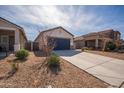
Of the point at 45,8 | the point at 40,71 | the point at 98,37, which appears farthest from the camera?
the point at 98,37

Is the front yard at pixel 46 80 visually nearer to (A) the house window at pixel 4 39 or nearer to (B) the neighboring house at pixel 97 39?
(A) the house window at pixel 4 39

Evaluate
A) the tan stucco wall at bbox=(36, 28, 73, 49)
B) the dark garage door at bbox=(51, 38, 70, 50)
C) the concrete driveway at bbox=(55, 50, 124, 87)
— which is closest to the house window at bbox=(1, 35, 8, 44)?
the tan stucco wall at bbox=(36, 28, 73, 49)

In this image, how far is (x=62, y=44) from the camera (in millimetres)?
19547

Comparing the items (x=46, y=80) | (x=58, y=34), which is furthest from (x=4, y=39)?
(x=46, y=80)

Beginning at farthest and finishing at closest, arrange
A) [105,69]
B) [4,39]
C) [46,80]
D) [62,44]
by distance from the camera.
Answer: [62,44] → [4,39] → [105,69] → [46,80]

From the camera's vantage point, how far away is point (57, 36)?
1906 cm

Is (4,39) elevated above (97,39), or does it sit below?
below

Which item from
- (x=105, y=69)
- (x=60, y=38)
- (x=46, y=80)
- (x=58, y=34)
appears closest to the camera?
(x=46, y=80)

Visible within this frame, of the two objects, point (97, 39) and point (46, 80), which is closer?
point (46, 80)

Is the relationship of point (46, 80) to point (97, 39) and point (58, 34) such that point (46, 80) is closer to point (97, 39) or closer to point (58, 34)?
point (58, 34)
